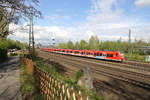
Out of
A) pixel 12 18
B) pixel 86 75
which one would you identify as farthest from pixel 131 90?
pixel 12 18

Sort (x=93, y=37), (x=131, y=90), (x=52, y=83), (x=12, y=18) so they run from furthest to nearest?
1. (x=93, y=37)
2. (x=12, y=18)
3. (x=131, y=90)
4. (x=52, y=83)

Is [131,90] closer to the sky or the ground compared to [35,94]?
closer to the ground

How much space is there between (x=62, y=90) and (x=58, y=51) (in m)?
36.4

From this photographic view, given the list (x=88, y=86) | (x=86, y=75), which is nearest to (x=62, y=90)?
(x=86, y=75)

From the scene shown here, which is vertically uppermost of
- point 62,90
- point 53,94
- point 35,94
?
point 62,90

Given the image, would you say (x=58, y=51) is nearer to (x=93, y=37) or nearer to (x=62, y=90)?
(x=93, y=37)

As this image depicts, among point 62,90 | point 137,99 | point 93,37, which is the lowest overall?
point 137,99

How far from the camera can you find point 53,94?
3.71m

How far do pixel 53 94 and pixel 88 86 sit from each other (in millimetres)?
2462

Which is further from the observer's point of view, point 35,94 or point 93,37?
point 93,37

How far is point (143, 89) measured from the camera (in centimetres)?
685

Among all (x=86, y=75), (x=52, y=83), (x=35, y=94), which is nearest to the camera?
(x=52, y=83)

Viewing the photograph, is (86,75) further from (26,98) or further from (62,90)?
(26,98)

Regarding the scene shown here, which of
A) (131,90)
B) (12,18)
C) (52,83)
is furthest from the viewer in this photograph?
(12,18)
